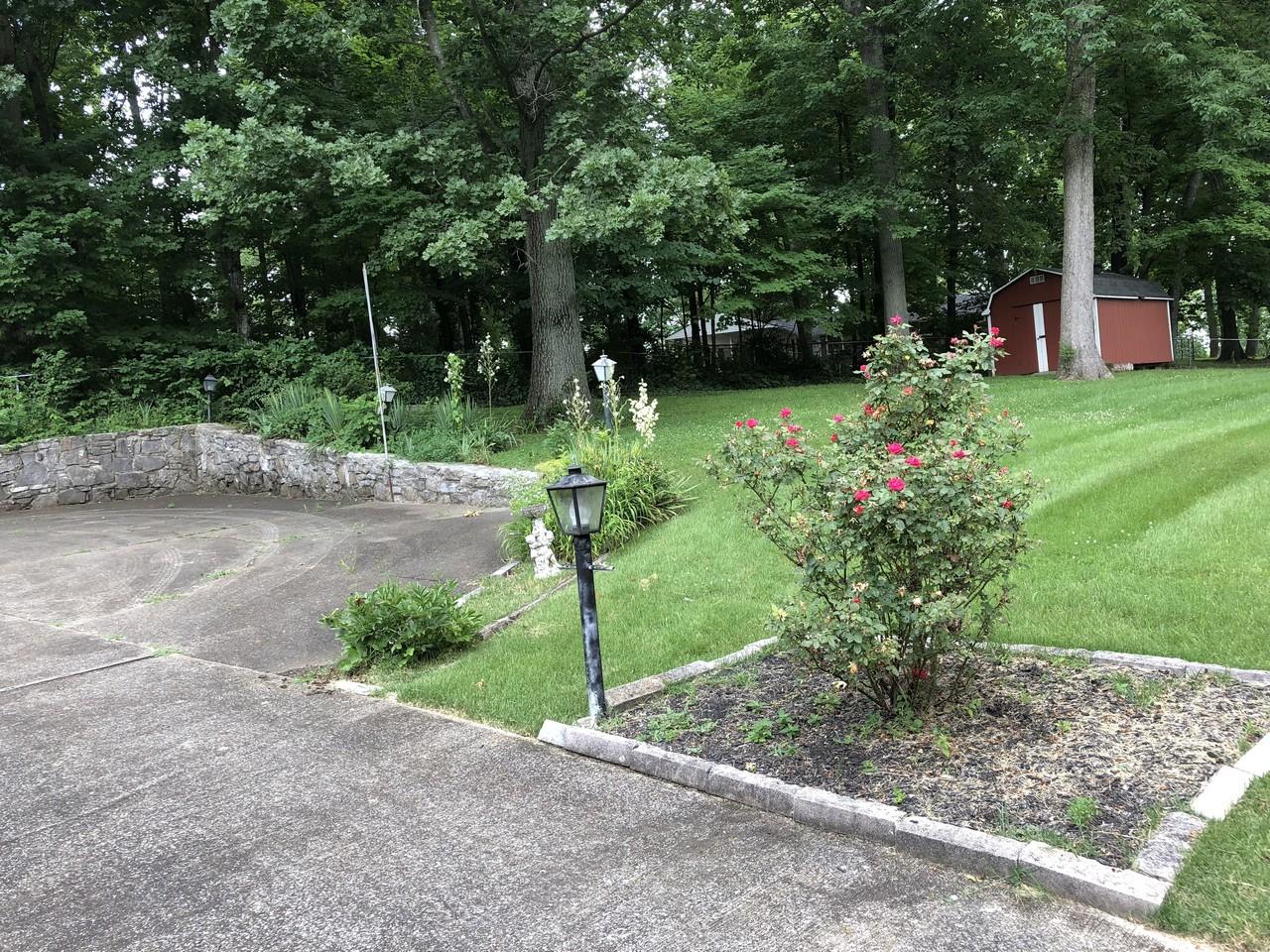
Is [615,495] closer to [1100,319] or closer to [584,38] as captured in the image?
[584,38]

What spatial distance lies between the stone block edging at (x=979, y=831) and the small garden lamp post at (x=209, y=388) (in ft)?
43.9

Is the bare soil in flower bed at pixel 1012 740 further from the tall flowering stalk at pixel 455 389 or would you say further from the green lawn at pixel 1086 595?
the tall flowering stalk at pixel 455 389

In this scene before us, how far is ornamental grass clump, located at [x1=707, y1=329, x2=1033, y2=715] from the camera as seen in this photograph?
2.96 metres

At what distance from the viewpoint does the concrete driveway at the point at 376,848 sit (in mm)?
2350

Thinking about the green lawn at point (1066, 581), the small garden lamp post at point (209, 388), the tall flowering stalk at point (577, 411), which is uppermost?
the small garden lamp post at point (209, 388)

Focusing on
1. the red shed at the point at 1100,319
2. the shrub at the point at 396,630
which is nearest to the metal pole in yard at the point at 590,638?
the shrub at the point at 396,630

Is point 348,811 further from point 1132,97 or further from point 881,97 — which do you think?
point 1132,97

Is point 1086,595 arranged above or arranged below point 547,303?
below

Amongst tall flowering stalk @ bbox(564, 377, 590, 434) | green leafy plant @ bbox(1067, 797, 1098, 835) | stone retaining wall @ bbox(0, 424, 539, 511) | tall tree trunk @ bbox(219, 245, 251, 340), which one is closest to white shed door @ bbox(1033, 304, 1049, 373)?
tall flowering stalk @ bbox(564, 377, 590, 434)

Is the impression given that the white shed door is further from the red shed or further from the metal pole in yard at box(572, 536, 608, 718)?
the metal pole in yard at box(572, 536, 608, 718)

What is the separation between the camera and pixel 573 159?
1218 centimetres

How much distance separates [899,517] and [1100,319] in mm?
20847

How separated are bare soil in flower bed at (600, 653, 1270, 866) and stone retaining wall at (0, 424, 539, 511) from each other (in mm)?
7792

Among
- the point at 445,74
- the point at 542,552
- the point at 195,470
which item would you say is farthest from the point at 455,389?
the point at 195,470
